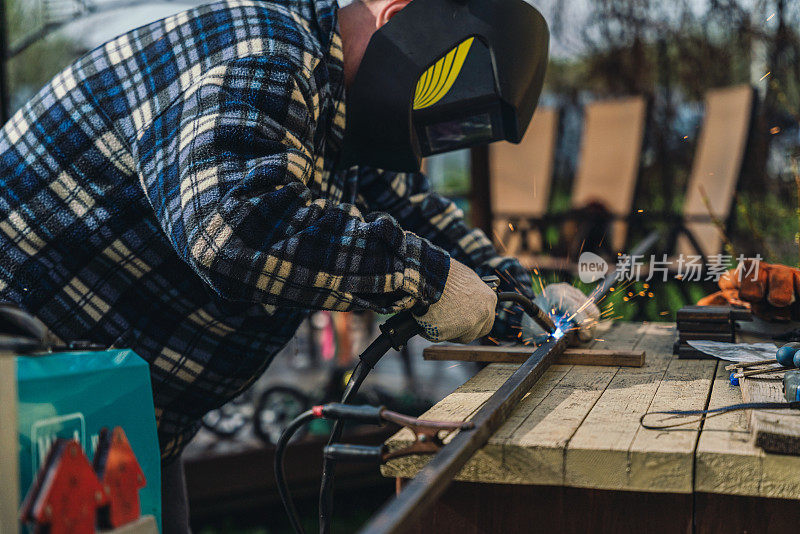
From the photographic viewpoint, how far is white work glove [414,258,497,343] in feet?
4.62

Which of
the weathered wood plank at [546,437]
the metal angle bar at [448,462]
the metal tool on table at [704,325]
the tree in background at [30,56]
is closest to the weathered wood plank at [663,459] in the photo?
the weathered wood plank at [546,437]

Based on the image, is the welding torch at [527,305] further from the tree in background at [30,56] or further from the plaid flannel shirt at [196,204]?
the tree in background at [30,56]

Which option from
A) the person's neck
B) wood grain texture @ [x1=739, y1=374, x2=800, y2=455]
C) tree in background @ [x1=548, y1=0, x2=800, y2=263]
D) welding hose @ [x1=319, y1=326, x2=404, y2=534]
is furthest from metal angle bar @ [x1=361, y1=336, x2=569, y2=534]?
tree in background @ [x1=548, y1=0, x2=800, y2=263]

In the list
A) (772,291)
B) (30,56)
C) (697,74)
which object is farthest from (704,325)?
(697,74)

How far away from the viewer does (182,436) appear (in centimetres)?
175

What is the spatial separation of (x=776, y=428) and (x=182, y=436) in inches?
47.8

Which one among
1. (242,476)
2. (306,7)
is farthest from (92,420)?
(242,476)

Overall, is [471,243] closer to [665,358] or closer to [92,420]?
[665,358]

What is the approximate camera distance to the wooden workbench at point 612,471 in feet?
3.59

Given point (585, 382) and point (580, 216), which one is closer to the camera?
point (585, 382)

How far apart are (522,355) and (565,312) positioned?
0.77 feet

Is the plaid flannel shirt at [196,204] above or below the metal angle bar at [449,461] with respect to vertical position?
above

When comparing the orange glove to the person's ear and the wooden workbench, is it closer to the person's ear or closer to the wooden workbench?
the wooden workbench

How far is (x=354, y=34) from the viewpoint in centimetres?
162
